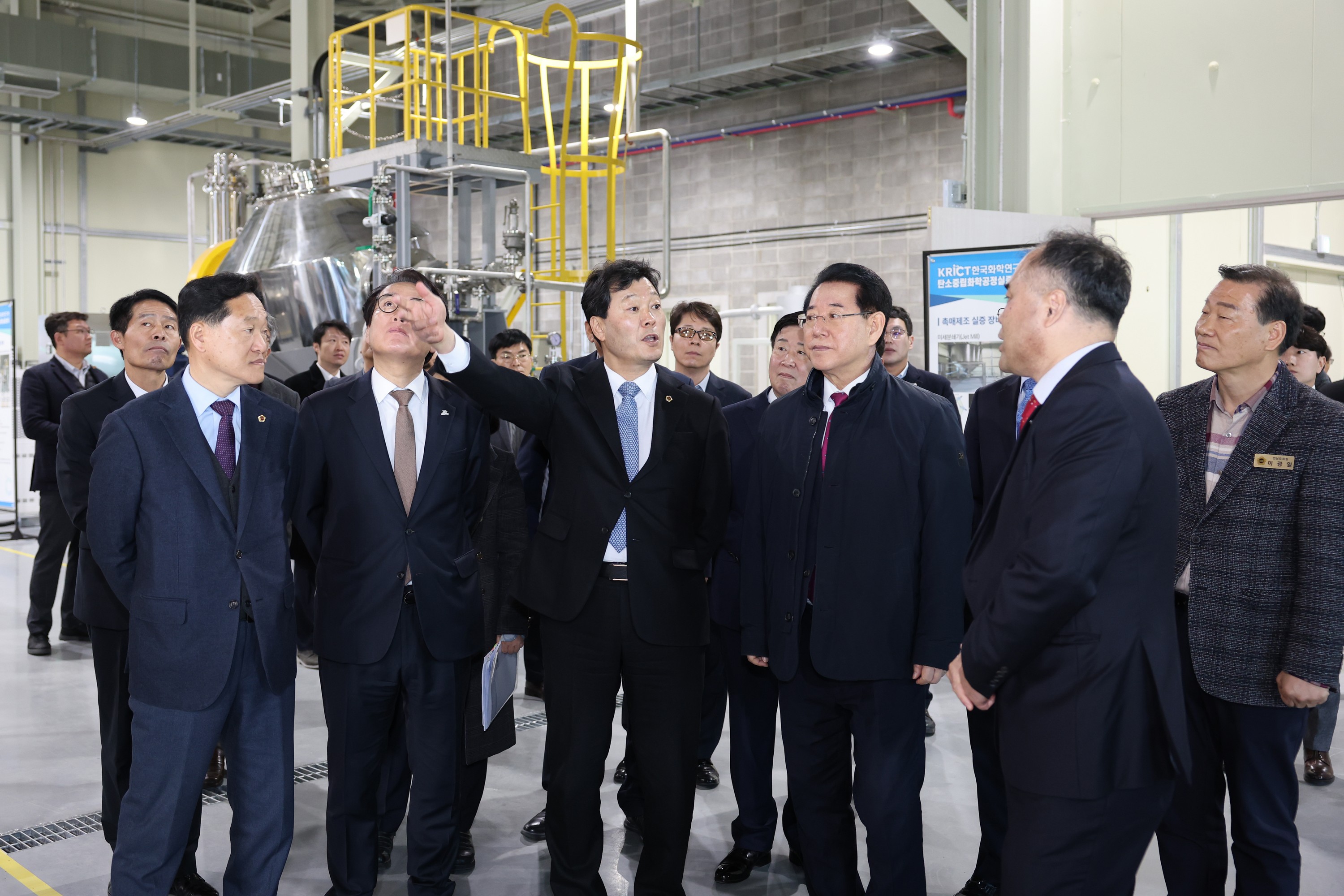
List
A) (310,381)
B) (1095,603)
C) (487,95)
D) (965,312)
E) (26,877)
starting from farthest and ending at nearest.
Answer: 1. (487,95)
2. (310,381)
3. (965,312)
4. (26,877)
5. (1095,603)

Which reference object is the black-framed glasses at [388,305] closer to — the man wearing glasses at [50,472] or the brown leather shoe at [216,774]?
the brown leather shoe at [216,774]

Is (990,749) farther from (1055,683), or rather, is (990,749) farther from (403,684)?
(403,684)

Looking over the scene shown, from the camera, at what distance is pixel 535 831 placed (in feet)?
11.3

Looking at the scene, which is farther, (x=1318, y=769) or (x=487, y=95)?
(x=487, y=95)

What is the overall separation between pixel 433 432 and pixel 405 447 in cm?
9

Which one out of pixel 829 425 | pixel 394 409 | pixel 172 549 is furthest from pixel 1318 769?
pixel 172 549

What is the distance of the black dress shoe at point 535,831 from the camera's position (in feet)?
11.3

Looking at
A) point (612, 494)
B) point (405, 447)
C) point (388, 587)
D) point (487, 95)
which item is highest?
point (487, 95)

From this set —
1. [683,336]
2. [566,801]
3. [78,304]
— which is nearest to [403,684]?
[566,801]

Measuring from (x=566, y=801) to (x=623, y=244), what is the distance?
10.8 metres

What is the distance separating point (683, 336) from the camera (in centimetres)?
388

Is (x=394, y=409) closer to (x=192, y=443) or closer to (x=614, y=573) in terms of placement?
(x=192, y=443)

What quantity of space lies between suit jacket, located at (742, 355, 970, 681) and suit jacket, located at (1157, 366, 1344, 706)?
0.61 m

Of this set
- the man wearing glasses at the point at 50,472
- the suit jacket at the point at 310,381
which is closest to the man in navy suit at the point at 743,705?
the suit jacket at the point at 310,381
